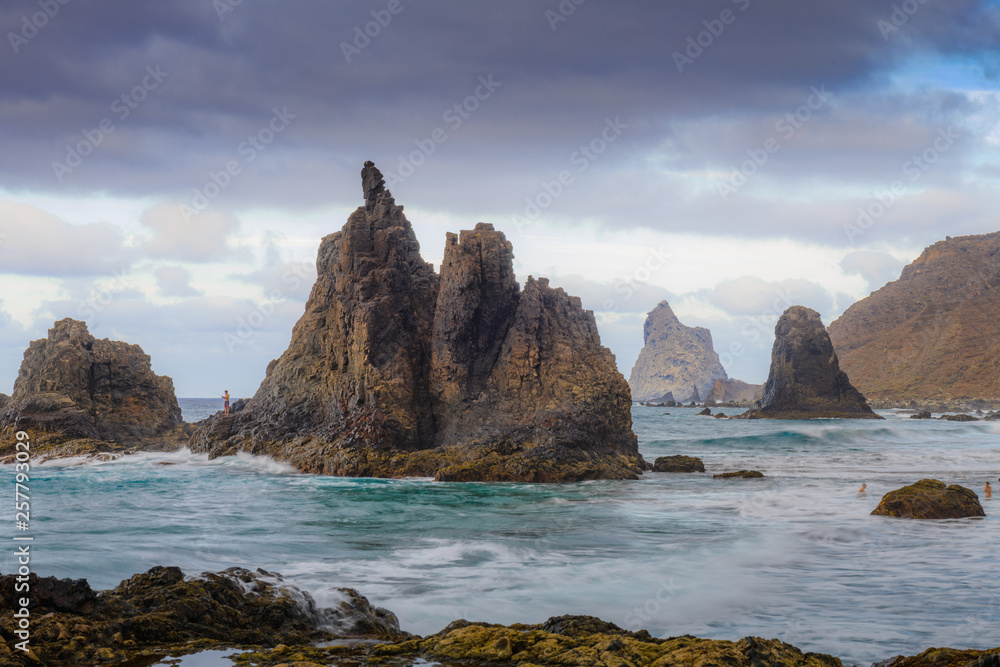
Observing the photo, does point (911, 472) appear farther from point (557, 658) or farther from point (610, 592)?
point (557, 658)

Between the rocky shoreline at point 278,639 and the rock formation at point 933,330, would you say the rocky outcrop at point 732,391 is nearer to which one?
the rock formation at point 933,330

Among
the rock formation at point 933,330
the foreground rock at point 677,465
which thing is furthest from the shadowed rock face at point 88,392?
the rock formation at point 933,330

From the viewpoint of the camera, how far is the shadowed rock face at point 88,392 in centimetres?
2803

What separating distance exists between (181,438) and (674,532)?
24145 mm

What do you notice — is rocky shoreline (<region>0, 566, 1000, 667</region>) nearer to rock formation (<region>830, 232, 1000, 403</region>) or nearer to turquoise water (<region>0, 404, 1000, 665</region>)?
turquoise water (<region>0, 404, 1000, 665</region>)

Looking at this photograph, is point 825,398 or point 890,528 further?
point 825,398

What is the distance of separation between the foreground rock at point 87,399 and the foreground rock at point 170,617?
76.3 ft

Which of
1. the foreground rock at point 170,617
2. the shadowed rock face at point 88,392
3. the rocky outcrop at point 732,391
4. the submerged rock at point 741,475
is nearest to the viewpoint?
the foreground rock at point 170,617

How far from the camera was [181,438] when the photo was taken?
31.0 m

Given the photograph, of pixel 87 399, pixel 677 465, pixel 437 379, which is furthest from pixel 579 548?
pixel 87 399

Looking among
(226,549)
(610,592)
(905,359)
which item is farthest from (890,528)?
(905,359)

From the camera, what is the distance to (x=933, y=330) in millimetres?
124000

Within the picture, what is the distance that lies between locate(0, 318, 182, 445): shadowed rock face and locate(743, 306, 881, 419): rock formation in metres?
58.2

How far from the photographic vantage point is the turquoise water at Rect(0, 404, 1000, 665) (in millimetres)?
8711
